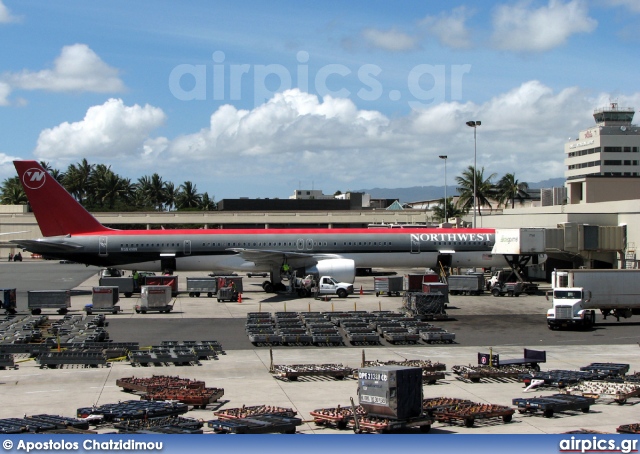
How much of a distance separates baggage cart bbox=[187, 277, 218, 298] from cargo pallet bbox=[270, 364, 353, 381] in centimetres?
3121

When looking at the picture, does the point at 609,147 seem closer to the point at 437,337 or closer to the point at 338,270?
the point at 338,270

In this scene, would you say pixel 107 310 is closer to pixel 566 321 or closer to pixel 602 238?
pixel 566 321

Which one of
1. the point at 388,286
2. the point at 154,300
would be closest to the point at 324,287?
the point at 388,286

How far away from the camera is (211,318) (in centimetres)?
4434

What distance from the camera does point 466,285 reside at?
58.4 m

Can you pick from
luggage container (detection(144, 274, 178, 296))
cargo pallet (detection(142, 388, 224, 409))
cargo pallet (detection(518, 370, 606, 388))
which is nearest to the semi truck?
cargo pallet (detection(518, 370, 606, 388))

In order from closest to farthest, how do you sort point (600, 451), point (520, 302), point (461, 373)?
1. point (600, 451)
2. point (461, 373)
3. point (520, 302)

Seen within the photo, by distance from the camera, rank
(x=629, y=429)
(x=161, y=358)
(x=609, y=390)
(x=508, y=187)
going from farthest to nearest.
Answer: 1. (x=508, y=187)
2. (x=161, y=358)
3. (x=609, y=390)
4. (x=629, y=429)

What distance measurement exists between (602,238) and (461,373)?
3743 centimetres

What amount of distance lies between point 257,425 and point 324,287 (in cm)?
3760

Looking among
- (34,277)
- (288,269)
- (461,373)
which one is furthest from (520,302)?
(34,277)

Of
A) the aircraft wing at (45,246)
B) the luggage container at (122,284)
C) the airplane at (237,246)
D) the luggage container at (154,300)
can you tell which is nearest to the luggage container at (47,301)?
the luggage container at (154,300)

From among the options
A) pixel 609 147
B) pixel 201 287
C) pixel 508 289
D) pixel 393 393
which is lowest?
pixel 393 393

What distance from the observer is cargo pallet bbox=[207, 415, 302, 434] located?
17734 mm
